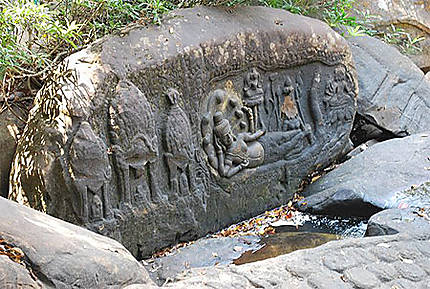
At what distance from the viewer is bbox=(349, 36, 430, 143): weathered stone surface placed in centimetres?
654

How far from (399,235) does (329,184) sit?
1.45 metres

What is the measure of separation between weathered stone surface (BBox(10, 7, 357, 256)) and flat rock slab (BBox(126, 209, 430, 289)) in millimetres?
895

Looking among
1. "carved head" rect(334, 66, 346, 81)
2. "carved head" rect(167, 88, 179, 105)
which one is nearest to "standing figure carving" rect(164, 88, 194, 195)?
"carved head" rect(167, 88, 179, 105)

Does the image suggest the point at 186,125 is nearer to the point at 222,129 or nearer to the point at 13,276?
the point at 222,129

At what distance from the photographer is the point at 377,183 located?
16.0 ft

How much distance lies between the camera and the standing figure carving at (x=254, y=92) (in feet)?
15.5

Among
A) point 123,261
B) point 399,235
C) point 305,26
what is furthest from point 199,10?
point 123,261

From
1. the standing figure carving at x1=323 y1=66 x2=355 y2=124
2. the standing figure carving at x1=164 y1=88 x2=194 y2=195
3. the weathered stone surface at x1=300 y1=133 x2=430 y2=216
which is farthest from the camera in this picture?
the standing figure carving at x1=323 y1=66 x2=355 y2=124

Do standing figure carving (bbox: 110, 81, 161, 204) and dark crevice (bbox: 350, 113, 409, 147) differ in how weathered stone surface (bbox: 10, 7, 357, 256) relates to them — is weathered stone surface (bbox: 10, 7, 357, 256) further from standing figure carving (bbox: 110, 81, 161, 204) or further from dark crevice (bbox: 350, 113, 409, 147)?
dark crevice (bbox: 350, 113, 409, 147)

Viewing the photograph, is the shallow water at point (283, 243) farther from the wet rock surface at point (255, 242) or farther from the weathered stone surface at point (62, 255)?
the weathered stone surface at point (62, 255)

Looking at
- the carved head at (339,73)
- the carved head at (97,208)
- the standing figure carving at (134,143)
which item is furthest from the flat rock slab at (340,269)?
the carved head at (339,73)

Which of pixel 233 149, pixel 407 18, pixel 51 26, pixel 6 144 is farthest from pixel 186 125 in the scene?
pixel 407 18

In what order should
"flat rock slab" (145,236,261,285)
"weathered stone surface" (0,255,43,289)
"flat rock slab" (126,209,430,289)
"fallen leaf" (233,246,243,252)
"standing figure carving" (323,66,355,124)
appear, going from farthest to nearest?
"standing figure carving" (323,66,355,124)
"fallen leaf" (233,246,243,252)
"flat rock slab" (145,236,261,285)
"flat rock slab" (126,209,430,289)
"weathered stone surface" (0,255,43,289)

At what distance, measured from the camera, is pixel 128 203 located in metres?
3.89
